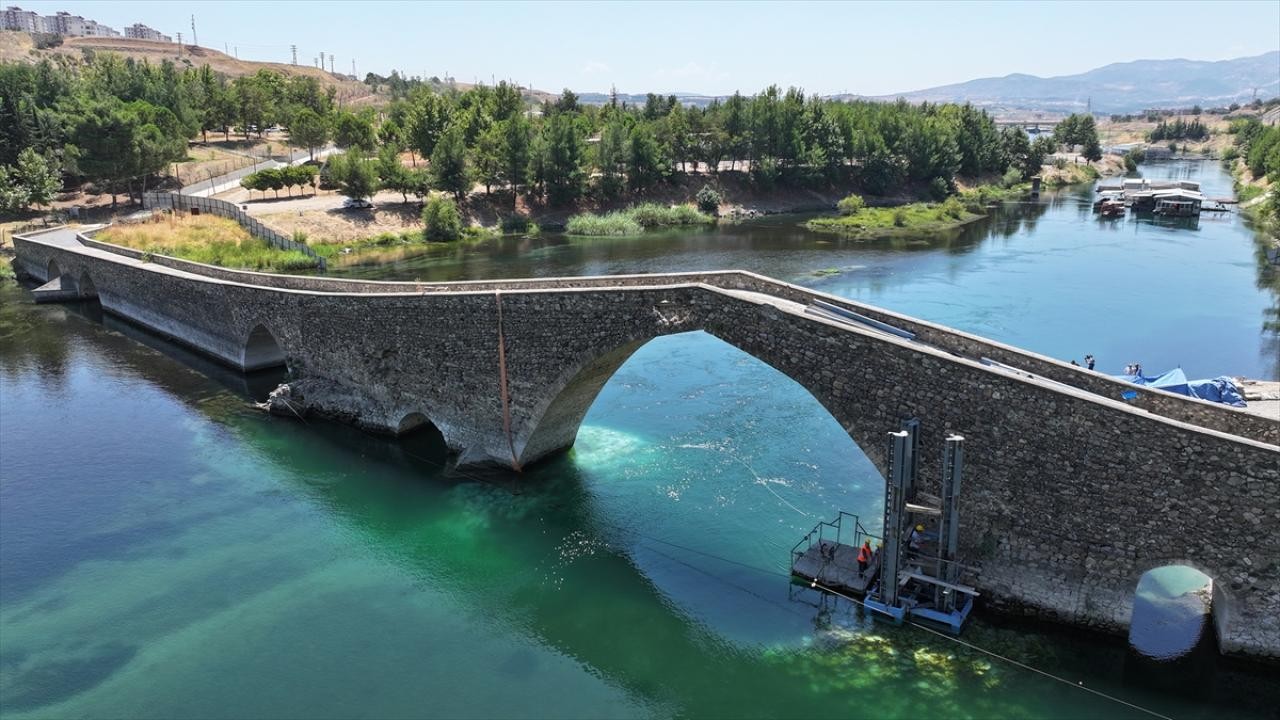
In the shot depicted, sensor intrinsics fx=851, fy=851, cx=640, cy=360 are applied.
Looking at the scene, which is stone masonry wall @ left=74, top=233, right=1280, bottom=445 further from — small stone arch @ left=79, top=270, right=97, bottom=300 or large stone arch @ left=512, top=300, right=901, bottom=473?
small stone arch @ left=79, top=270, right=97, bottom=300

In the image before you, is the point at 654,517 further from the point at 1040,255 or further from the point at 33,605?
the point at 1040,255

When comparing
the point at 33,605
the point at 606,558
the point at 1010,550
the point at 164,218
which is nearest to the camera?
the point at 1010,550

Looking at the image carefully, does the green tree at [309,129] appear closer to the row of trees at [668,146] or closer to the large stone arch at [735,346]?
the row of trees at [668,146]

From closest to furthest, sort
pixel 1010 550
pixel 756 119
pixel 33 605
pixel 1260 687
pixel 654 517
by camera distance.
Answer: pixel 1260 687
pixel 1010 550
pixel 33 605
pixel 654 517
pixel 756 119

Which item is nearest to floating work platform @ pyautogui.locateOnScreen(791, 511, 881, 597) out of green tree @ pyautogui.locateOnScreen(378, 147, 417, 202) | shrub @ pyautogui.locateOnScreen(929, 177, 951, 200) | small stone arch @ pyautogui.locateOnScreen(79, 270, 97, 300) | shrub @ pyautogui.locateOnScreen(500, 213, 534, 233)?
small stone arch @ pyautogui.locateOnScreen(79, 270, 97, 300)

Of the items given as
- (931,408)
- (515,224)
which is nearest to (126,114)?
(515,224)

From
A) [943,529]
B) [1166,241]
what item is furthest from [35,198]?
[1166,241]
